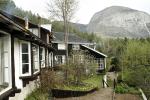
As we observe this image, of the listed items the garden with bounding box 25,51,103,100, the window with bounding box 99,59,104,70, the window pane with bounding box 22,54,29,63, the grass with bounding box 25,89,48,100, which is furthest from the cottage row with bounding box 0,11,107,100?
the window with bounding box 99,59,104,70

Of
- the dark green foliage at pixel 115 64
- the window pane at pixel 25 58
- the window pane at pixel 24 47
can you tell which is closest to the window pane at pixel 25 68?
the window pane at pixel 25 58

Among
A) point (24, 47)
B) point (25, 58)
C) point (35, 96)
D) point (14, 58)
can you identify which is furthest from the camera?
point (35, 96)

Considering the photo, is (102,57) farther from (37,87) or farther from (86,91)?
(37,87)

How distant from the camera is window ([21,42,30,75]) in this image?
13.9 metres

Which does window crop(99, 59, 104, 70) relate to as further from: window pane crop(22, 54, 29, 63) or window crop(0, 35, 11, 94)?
window crop(0, 35, 11, 94)

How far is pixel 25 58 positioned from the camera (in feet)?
46.8

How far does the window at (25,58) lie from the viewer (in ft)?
45.7

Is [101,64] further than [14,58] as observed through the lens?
Yes

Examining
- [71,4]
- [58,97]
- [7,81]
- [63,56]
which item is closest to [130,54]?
[63,56]

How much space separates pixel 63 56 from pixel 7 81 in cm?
3506

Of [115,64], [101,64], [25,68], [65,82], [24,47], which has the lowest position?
[65,82]

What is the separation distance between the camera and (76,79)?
83.7ft

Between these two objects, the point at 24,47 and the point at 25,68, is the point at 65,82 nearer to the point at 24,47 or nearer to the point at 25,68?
the point at 25,68

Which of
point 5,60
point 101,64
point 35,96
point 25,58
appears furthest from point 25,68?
point 101,64
